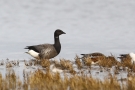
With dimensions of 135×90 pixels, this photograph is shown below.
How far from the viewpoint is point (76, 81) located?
1002 cm

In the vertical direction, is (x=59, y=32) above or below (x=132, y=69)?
above

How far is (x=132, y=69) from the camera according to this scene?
1498cm

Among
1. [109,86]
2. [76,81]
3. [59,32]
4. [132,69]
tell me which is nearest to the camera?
[109,86]

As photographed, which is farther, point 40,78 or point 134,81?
point 40,78

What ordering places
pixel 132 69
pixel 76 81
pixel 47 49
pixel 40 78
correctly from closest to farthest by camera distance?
pixel 76 81 → pixel 40 78 → pixel 132 69 → pixel 47 49

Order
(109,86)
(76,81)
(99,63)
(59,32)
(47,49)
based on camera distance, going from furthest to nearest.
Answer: (59,32) < (47,49) < (99,63) < (76,81) < (109,86)

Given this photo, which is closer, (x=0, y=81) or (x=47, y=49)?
(x=0, y=81)

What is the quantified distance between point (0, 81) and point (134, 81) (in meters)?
3.80

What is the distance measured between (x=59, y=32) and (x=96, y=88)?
470 inches

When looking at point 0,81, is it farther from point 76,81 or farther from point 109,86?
point 109,86

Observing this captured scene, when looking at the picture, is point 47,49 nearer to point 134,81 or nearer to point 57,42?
point 57,42

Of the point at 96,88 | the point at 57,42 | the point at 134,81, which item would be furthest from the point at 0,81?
the point at 57,42

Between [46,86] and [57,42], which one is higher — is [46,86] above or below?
below

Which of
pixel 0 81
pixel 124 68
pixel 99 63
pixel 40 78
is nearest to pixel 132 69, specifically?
pixel 124 68
